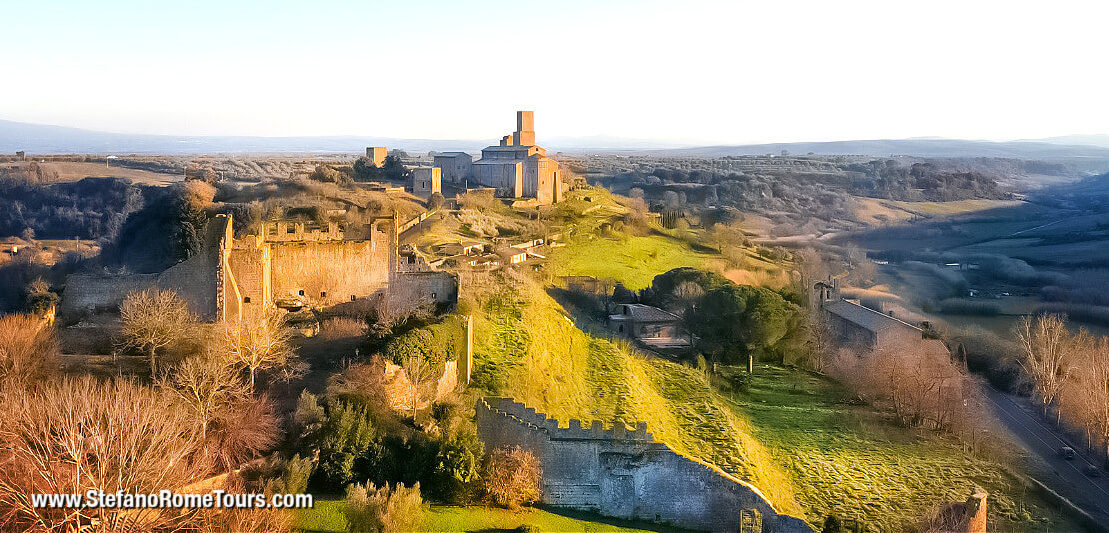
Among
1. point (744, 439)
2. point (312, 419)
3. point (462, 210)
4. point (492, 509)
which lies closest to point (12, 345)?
point (312, 419)

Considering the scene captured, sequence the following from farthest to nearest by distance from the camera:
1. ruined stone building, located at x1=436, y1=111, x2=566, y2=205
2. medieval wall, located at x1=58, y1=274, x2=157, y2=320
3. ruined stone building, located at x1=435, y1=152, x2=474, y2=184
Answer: ruined stone building, located at x1=435, y1=152, x2=474, y2=184, ruined stone building, located at x1=436, y1=111, x2=566, y2=205, medieval wall, located at x1=58, y1=274, x2=157, y2=320

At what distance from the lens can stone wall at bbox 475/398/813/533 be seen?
41.8 feet

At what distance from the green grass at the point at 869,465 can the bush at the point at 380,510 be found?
7.05 metres

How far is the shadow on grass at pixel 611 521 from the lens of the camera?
12609 mm

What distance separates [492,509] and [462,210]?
21.6 m

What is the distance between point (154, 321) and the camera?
13.7 m

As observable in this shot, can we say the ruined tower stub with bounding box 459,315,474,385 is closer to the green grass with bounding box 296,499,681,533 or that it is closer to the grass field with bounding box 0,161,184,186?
the green grass with bounding box 296,499,681,533

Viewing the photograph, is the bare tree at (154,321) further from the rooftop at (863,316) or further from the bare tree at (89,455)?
the rooftop at (863,316)

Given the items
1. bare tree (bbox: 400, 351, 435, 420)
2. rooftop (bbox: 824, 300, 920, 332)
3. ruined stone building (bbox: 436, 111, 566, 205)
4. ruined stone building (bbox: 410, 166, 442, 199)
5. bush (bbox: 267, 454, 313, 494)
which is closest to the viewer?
bush (bbox: 267, 454, 313, 494)

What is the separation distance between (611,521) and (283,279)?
8.04 metres

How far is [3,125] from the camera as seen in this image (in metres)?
121

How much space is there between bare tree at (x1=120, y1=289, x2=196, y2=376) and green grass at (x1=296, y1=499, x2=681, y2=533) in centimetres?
414

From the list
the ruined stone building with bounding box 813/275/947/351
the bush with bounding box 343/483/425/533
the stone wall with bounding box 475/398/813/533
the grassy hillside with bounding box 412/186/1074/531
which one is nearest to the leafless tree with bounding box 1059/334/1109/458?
the grassy hillside with bounding box 412/186/1074/531

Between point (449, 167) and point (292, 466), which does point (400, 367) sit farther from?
point (449, 167)
